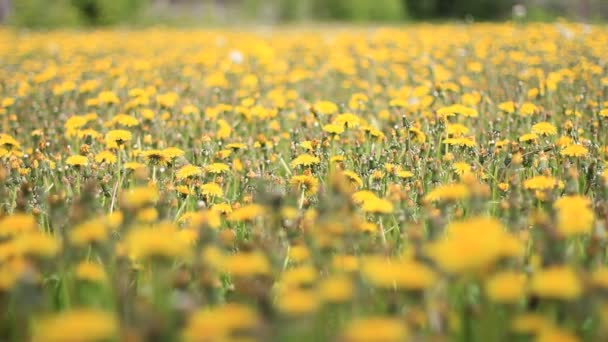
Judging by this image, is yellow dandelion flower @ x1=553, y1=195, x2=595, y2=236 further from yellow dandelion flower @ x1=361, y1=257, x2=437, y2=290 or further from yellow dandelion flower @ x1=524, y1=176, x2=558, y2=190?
yellow dandelion flower @ x1=361, y1=257, x2=437, y2=290

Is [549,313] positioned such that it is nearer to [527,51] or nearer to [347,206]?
[347,206]

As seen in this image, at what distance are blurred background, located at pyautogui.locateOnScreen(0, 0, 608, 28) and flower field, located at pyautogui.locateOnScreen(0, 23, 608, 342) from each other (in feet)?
37.3

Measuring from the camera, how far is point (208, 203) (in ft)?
7.33

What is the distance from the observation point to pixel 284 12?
2328 cm

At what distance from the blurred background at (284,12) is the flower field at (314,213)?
37.3 ft

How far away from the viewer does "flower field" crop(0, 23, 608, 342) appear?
1.02 metres

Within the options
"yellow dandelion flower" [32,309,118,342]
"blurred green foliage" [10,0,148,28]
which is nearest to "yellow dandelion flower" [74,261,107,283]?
"yellow dandelion flower" [32,309,118,342]

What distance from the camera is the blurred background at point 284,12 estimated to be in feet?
50.9

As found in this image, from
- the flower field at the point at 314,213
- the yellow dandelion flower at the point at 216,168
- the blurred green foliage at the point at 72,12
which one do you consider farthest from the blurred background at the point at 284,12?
the yellow dandelion flower at the point at 216,168

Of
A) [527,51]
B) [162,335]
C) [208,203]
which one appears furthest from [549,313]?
[527,51]

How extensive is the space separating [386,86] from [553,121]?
1.57m

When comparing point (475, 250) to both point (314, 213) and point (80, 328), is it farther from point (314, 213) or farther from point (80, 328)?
point (314, 213)

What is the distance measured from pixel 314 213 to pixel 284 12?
22.4 metres

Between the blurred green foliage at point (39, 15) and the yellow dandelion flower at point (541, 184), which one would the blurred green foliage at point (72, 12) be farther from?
the yellow dandelion flower at point (541, 184)
